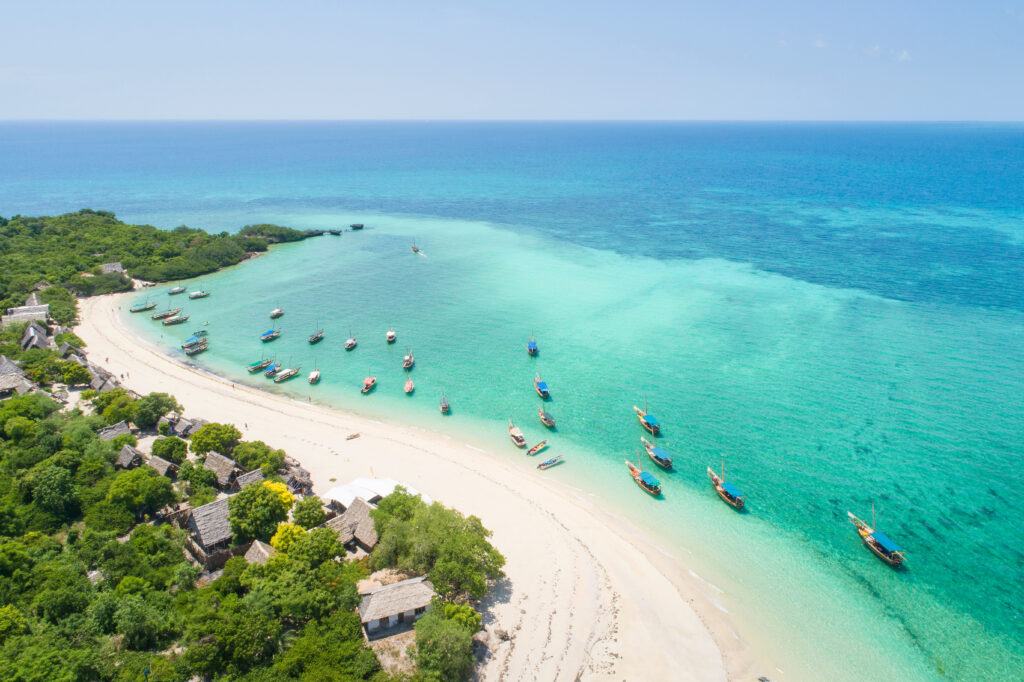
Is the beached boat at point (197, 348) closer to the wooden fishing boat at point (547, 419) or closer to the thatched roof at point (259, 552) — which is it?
the thatched roof at point (259, 552)

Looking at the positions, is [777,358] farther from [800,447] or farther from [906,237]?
[906,237]

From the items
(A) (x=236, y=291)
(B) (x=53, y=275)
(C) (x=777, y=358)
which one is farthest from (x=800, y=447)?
(B) (x=53, y=275)

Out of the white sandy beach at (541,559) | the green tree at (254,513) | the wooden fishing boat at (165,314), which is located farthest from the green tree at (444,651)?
the wooden fishing boat at (165,314)

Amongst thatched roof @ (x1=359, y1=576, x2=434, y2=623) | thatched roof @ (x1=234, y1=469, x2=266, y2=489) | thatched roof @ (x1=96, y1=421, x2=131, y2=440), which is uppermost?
→ thatched roof @ (x1=96, y1=421, x2=131, y2=440)

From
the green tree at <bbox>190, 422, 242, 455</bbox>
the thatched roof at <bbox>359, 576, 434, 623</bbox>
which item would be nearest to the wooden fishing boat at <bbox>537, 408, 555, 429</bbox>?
the thatched roof at <bbox>359, 576, 434, 623</bbox>

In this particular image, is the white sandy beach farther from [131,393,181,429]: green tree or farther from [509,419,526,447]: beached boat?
[131,393,181,429]: green tree
